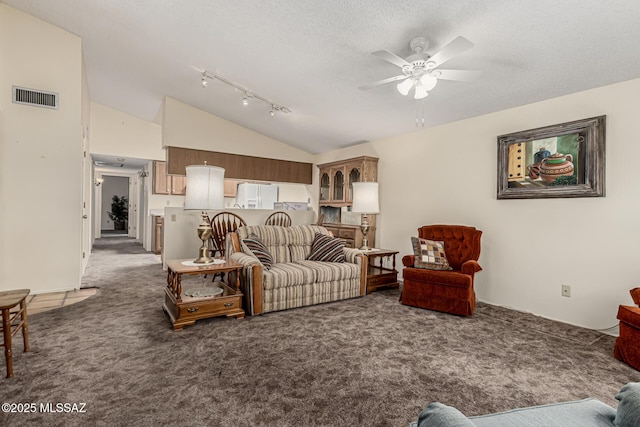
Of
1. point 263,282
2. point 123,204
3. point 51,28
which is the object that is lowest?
point 263,282

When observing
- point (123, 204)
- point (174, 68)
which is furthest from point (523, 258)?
point (123, 204)

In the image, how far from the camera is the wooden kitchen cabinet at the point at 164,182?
7.27 meters

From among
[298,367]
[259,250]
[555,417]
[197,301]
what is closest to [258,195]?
[259,250]

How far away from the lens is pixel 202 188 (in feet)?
9.25

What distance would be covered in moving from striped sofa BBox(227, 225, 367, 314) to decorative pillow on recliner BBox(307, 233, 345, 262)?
3.4 inches

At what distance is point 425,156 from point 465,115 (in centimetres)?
77

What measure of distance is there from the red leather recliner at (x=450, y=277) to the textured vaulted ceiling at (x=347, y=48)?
147cm

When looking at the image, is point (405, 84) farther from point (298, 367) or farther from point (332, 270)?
point (298, 367)

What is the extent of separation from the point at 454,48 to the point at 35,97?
4.49 metres

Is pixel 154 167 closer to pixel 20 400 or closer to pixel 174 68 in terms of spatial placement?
pixel 174 68

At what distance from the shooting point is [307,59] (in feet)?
10.7

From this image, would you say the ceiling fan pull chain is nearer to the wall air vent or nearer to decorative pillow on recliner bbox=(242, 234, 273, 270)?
decorative pillow on recliner bbox=(242, 234, 273, 270)

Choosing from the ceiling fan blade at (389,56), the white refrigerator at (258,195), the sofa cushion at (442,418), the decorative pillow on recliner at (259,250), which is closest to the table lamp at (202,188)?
the decorative pillow on recliner at (259,250)

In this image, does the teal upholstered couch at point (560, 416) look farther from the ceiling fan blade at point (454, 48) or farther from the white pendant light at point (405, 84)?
the white pendant light at point (405, 84)
